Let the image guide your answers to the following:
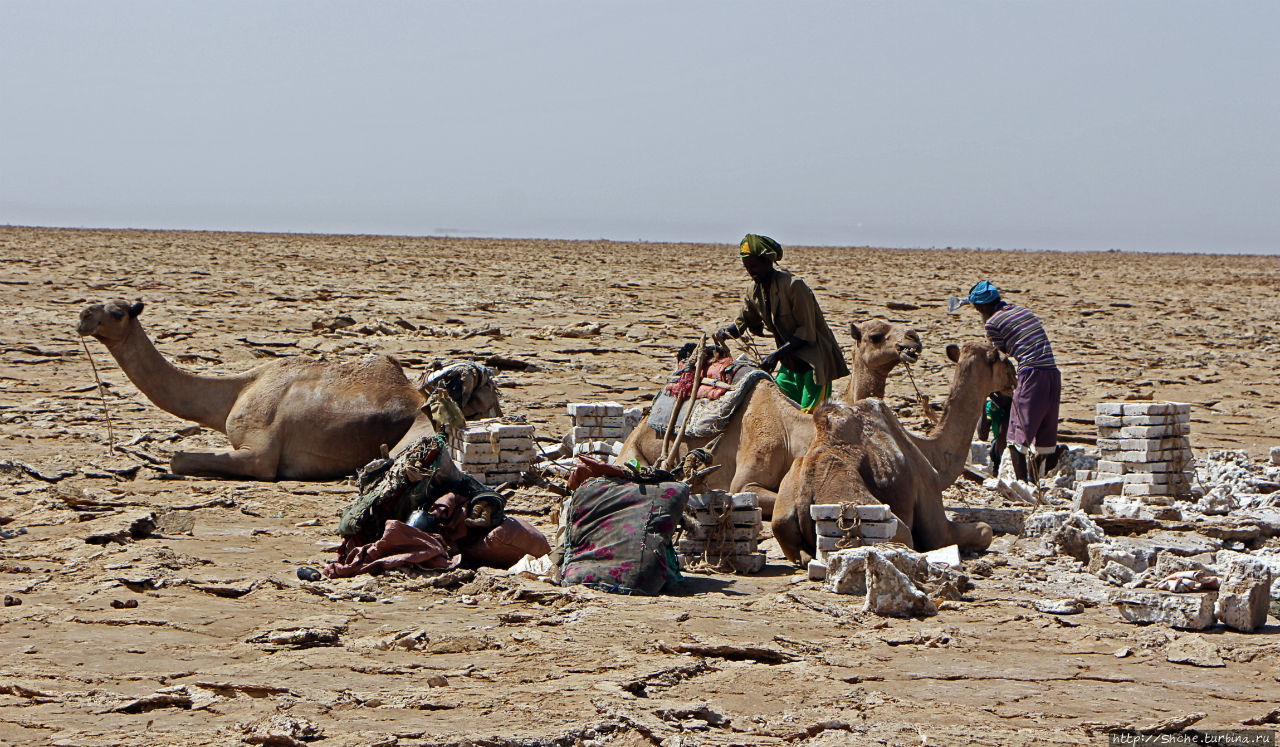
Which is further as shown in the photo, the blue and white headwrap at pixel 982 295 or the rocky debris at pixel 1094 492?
the blue and white headwrap at pixel 982 295

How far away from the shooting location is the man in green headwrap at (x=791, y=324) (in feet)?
32.3

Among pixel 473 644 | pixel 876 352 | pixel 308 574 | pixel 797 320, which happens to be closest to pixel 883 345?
pixel 876 352

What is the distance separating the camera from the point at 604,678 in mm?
5527

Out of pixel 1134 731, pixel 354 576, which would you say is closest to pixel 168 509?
pixel 354 576

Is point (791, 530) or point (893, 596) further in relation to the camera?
point (791, 530)

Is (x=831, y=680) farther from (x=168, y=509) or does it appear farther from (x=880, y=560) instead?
(x=168, y=509)

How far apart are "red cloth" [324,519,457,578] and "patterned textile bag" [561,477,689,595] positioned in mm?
678

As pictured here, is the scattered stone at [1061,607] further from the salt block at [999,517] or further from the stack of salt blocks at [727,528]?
the salt block at [999,517]

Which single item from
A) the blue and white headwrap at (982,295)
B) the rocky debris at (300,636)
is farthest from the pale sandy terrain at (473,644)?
the blue and white headwrap at (982,295)

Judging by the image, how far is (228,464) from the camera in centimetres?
1051

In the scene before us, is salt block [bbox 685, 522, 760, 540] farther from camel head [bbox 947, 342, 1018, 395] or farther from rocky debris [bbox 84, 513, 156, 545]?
rocky debris [bbox 84, 513, 156, 545]

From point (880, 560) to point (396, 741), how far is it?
8.75 feet

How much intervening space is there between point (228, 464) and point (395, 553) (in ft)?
12.0

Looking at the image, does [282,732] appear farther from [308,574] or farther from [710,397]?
[710,397]
